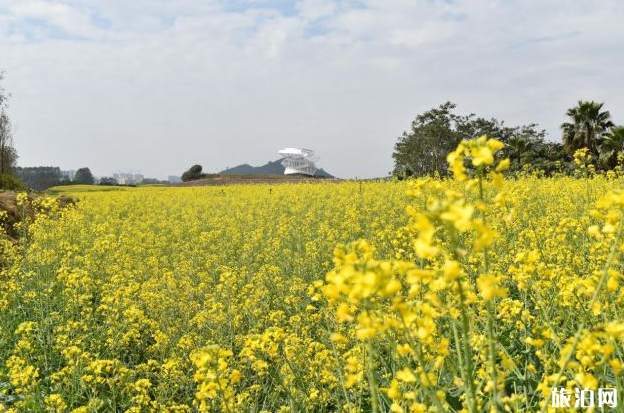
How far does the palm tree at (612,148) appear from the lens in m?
22.2

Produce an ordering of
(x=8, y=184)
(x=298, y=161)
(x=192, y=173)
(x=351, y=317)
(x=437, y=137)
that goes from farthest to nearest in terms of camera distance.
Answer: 1. (x=298, y=161)
2. (x=192, y=173)
3. (x=437, y=137)
4. (x=8, y=184)
5. (x=351, y=317)

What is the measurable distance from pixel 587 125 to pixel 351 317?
98.3 feet

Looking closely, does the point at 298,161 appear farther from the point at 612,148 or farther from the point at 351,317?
the point at 351,317

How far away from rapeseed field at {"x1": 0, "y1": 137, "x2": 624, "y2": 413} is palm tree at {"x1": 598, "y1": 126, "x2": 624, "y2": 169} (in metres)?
15.4

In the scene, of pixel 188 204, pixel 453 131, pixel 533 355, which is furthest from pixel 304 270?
pixel 453 131

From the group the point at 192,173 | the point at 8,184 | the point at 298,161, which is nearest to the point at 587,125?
the point at 8,184

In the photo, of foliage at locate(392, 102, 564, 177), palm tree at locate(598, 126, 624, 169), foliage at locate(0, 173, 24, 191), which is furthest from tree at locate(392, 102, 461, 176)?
foliage at locate(0, 173, 24, 191)

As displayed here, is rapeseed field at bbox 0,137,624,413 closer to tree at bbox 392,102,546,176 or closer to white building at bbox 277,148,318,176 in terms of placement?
tree at bbox 392,102,546,176

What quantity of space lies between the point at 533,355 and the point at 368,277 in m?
2.68

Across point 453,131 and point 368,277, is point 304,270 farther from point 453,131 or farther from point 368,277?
point 453,131

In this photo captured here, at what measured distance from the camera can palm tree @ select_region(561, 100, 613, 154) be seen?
86.8 feet

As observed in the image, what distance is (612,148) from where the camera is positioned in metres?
23.3

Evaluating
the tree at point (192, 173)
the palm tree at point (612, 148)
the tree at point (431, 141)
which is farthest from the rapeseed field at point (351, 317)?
the tree at point (192, 173)

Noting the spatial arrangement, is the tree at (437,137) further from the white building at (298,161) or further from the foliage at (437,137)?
the white building at (298,161)
